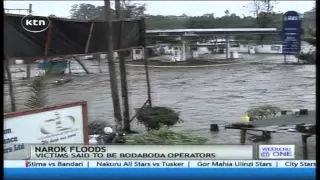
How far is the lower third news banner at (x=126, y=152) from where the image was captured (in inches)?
119

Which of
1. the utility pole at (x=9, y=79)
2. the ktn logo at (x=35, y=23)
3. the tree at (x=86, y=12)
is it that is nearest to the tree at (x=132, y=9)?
the tree at (x=86, y=12)

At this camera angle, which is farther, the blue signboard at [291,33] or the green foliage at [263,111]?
the green foliage at [263,111]

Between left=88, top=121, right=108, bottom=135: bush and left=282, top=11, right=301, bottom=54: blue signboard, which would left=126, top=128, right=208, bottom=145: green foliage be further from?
left=282, top=11, right=301, bottom=54: blue signboard

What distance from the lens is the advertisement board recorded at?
3035 mm

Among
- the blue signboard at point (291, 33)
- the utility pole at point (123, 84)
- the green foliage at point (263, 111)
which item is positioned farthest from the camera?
the utility pole at point (123, 84)

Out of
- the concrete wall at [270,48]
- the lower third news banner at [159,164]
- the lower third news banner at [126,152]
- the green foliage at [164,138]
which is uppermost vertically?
the concrete wall at [270,48]

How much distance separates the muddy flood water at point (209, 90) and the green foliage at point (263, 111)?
3cm

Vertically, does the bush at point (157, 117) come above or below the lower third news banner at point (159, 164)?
above

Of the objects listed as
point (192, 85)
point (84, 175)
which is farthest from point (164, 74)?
point (84, 175)

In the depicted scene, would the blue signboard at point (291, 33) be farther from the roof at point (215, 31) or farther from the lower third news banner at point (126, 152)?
the lower third news banner at point (126, 152)

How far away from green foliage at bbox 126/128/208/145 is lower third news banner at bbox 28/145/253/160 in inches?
1.1

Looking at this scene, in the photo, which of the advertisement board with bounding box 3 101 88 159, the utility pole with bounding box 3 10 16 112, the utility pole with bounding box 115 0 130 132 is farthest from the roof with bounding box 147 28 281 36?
the utility pole with bounding box 3 10 16 112

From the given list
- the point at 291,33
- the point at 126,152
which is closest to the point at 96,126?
the point at 126,152

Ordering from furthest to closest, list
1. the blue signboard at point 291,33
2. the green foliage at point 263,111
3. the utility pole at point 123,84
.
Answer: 1. the utility pole at point 123,84
2. the green foliage at point 263,111
3. the blue signboard at point 291,33
